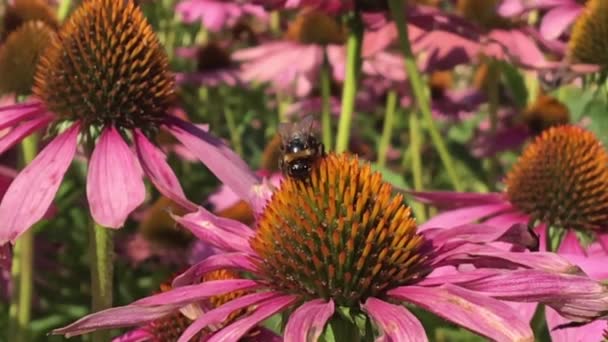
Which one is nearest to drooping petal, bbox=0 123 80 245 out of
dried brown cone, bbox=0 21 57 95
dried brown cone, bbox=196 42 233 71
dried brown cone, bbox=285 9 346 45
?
dried brown cone, bbox=0 21 57 95

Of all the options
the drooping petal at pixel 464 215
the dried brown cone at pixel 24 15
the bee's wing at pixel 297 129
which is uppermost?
the dried brown cone at pixel 24 15

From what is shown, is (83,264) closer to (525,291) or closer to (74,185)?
(74,185)

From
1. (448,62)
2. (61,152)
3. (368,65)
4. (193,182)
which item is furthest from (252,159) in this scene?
(61,152)

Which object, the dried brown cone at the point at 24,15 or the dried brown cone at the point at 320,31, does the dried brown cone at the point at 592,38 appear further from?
the dried brown cone at the point at 24,15

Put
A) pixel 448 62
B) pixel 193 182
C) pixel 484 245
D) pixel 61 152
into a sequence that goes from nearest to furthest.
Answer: pixel 484 245 < pixel 61 152 < pixel 448 62 < pixel 193 182

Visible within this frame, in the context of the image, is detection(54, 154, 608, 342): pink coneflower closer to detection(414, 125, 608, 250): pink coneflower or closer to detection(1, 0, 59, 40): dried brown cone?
detection(414, 125, 608, 250): pink coneflower

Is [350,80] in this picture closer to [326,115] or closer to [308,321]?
[326,115]

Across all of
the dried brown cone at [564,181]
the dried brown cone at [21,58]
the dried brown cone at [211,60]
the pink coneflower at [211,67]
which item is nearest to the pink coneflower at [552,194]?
the dried brown cone at [564,181]
